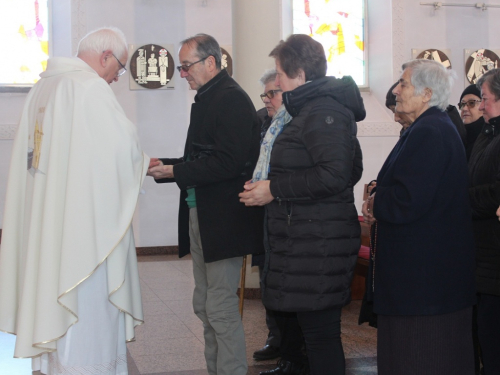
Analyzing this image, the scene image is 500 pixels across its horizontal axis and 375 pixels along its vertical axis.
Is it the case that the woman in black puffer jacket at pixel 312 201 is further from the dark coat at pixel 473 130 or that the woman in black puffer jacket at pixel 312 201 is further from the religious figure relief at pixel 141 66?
the religious figure relief at pixel 141 66

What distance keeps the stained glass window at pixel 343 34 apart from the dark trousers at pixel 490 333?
743cm

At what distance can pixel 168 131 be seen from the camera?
910cm

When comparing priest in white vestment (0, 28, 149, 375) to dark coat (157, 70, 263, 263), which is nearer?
priest in white vestment (0, 28, 149, 375)

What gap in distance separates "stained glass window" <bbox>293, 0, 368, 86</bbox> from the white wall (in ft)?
1.82

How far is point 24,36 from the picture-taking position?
9266 mm

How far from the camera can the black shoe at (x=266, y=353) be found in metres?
4.21

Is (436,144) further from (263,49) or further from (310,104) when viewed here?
(263,49)

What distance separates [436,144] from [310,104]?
0.56 m

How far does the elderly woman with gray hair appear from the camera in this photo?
2.61m

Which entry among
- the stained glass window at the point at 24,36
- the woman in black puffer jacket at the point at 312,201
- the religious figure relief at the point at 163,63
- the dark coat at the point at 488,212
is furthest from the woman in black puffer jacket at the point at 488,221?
the stained glass window at the point at 24,36

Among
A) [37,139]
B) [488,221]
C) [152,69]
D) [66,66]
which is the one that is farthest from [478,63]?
[37,139]

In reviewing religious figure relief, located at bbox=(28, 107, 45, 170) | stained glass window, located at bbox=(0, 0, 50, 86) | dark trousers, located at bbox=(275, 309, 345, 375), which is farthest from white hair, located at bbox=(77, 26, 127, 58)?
stained glass window, located at bbox=(0, 0, 50, 86)

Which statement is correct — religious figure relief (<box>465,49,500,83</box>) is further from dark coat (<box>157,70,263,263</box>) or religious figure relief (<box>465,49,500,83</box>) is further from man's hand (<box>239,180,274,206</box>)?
man's hand (<box>239,180,274,206</box>)

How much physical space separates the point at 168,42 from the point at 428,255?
7.07 metres
